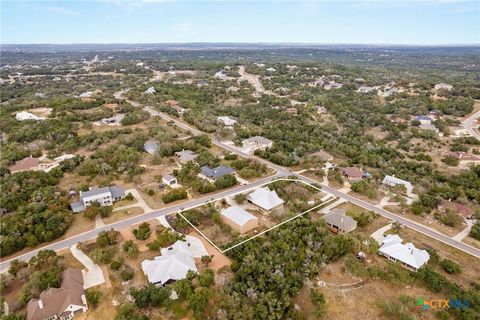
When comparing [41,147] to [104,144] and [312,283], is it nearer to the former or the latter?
[104,144]

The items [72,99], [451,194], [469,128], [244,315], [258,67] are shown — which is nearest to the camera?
[244,315]

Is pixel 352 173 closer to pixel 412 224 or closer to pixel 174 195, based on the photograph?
pixel 412 224

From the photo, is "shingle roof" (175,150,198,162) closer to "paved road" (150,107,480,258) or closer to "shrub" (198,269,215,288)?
"paved road" (150,107,480,258)

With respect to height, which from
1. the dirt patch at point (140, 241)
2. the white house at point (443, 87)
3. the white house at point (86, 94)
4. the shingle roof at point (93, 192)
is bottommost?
the dirt patch at point (140, 241)

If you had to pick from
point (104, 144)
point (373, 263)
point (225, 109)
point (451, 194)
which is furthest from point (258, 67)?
point (373, 263)

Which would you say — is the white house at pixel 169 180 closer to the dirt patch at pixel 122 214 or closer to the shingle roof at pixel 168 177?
the shingle roof at pixel 168 177

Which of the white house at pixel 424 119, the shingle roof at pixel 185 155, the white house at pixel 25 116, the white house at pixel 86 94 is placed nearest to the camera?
the shingle roof at pixel 185 155

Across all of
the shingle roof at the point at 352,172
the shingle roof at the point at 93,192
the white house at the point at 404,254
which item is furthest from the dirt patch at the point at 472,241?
the shingle roof at the point at 93,192
